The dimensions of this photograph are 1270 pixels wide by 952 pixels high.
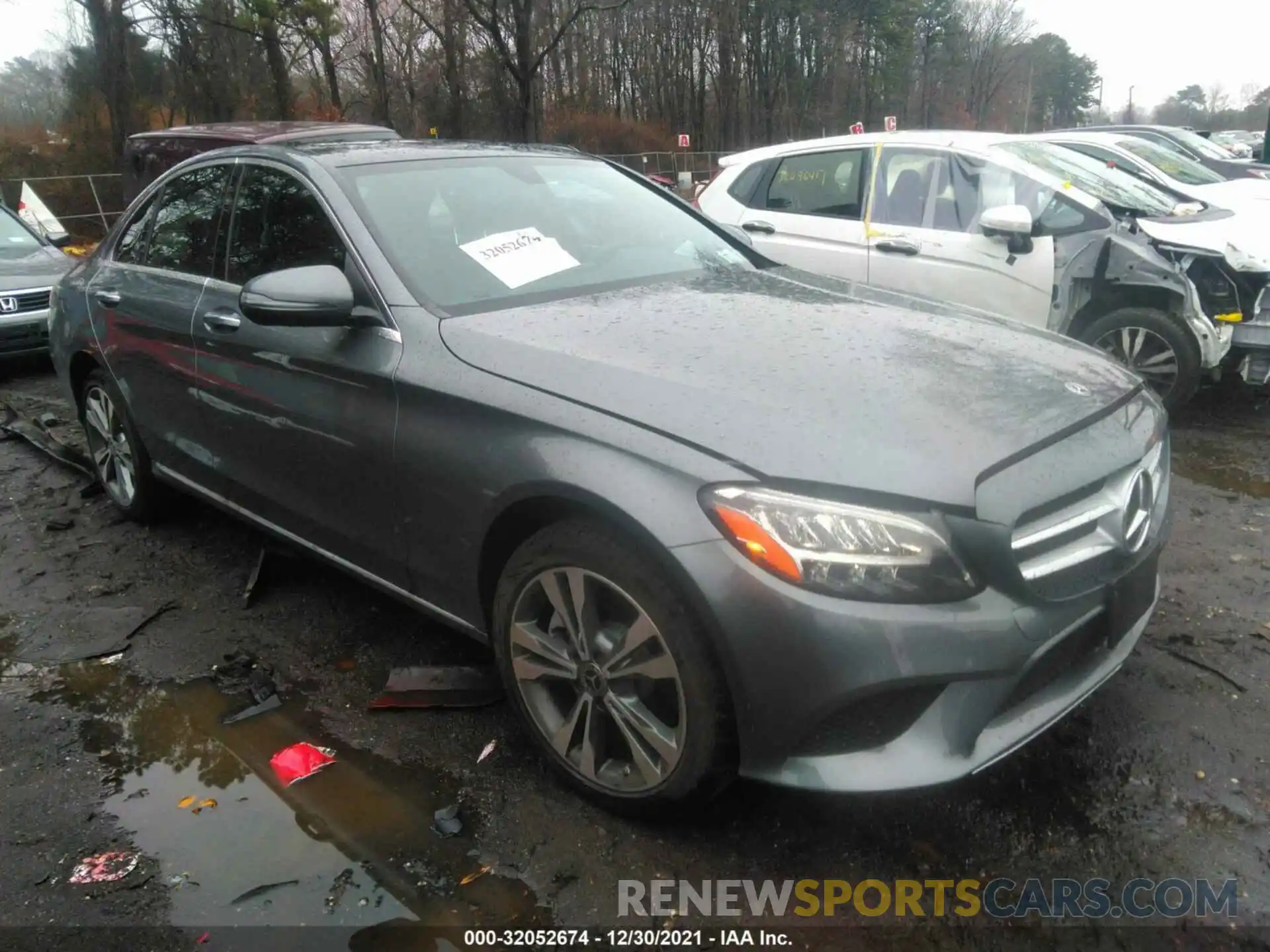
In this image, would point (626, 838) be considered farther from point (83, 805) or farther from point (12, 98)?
point (12, 98)

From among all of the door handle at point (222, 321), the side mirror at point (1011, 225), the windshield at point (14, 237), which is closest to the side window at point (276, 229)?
the door handle at point (222, 321)

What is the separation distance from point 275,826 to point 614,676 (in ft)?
3.43

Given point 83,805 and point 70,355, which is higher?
point 70,355

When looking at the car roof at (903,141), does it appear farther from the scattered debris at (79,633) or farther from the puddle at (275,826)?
the puddle at (275,826)

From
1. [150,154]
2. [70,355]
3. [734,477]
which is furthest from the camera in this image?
[150,154]

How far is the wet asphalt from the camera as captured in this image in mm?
2246

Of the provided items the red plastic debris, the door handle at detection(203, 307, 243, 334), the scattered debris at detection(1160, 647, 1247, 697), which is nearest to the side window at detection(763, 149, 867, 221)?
the scattered debris at detection(1160, 647, 1247, 697)

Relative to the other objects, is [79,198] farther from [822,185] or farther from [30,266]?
[822,185]

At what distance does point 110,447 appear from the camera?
4.69 m

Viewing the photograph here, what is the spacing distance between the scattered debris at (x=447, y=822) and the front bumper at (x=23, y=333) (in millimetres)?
7142

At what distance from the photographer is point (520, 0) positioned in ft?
59.5

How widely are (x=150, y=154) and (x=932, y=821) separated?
32.0ft

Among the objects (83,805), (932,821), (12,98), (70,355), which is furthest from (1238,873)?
(12,98)

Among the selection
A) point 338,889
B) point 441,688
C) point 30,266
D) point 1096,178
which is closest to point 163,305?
point 441,688
